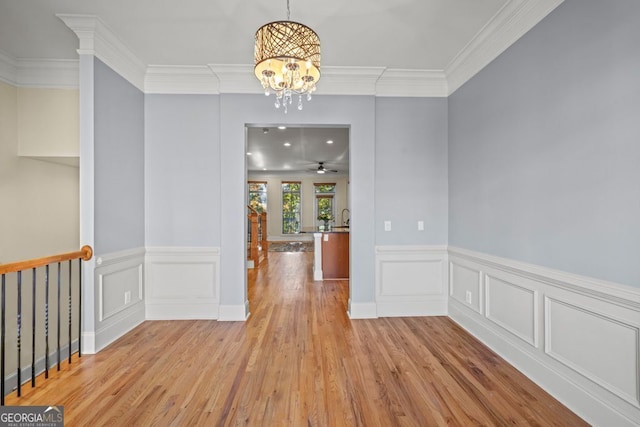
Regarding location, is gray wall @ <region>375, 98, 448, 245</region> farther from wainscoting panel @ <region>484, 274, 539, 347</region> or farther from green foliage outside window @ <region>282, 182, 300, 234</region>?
green foliage outside window @ <region>282, 182, 300, 234</region>

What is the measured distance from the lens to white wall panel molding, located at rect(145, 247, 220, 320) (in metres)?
3.50

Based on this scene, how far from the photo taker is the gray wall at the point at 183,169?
3.49 m

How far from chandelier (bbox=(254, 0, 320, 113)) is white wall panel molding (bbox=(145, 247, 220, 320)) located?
2.22m

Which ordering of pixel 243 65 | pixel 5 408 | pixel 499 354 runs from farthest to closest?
pixel 243 65
pixel 499 354
pixel 5 408

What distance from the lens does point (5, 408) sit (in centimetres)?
190

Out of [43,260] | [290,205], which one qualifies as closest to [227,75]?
[43,260]

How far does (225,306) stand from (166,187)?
1632mm

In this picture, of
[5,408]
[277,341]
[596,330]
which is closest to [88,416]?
[5,408]

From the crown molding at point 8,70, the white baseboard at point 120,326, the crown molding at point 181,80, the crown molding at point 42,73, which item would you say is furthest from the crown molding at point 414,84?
the crown molding at point 8,70

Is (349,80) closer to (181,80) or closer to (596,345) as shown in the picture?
(181,80)

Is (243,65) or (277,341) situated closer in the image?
(277,341)

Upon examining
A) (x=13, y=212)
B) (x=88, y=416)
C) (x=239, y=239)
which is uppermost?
(x=13, y=212)

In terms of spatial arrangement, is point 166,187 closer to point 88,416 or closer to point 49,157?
point 49,157

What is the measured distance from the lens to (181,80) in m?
3.47
